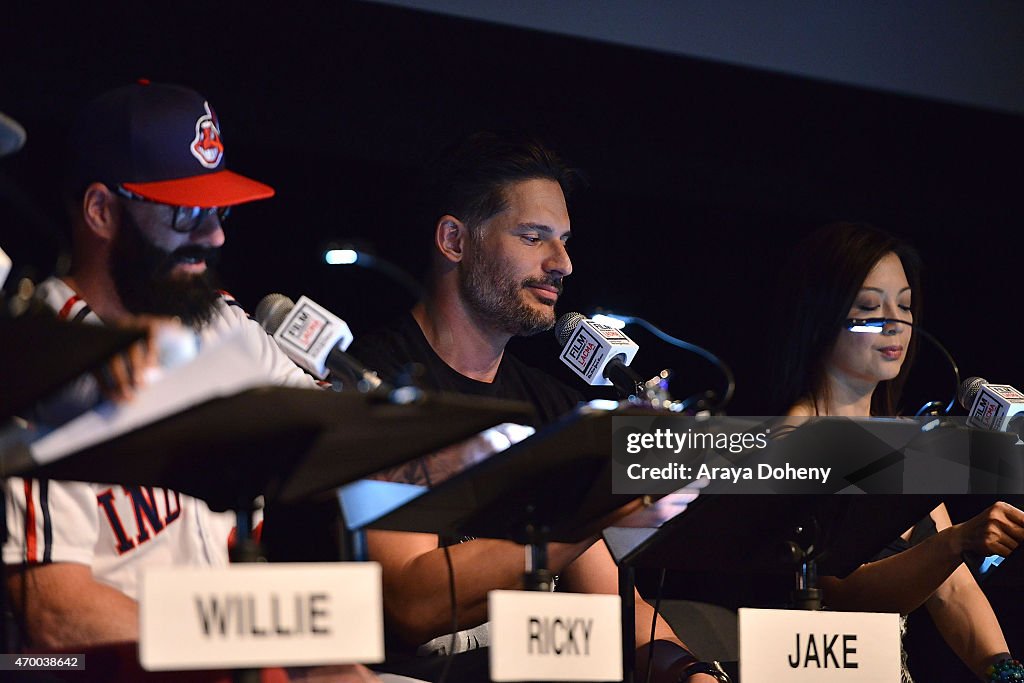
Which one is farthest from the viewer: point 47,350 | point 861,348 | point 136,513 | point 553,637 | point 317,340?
point 861,348

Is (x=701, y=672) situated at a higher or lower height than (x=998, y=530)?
lower

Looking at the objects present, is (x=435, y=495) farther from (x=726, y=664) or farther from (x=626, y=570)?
(x=726, y=664)

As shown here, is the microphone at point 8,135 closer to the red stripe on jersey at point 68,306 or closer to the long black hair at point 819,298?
the red stripe on jersey at point 68,306

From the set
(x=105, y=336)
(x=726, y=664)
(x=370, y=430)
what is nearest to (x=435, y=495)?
→ (x=370, y=430)

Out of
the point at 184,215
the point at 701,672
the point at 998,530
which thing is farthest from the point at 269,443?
the point at 998,530

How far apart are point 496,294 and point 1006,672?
128cm

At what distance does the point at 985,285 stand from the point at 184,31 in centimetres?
266

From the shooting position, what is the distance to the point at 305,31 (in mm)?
3104

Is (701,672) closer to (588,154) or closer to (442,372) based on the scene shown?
(442,372)

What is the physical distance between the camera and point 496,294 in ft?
9.07

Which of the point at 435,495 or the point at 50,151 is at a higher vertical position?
the point at 50,151

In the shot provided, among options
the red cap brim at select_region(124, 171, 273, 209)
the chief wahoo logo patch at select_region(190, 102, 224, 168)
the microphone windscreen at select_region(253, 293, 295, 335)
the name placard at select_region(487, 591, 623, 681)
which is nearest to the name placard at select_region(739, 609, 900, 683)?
the name placard at select_region(487, 591, 623, 681)

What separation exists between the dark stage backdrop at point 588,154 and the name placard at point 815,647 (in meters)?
1.27

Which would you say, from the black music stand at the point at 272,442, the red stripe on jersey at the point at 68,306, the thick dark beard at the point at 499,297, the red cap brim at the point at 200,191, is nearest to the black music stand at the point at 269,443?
the black music stand at the point at 272,442
